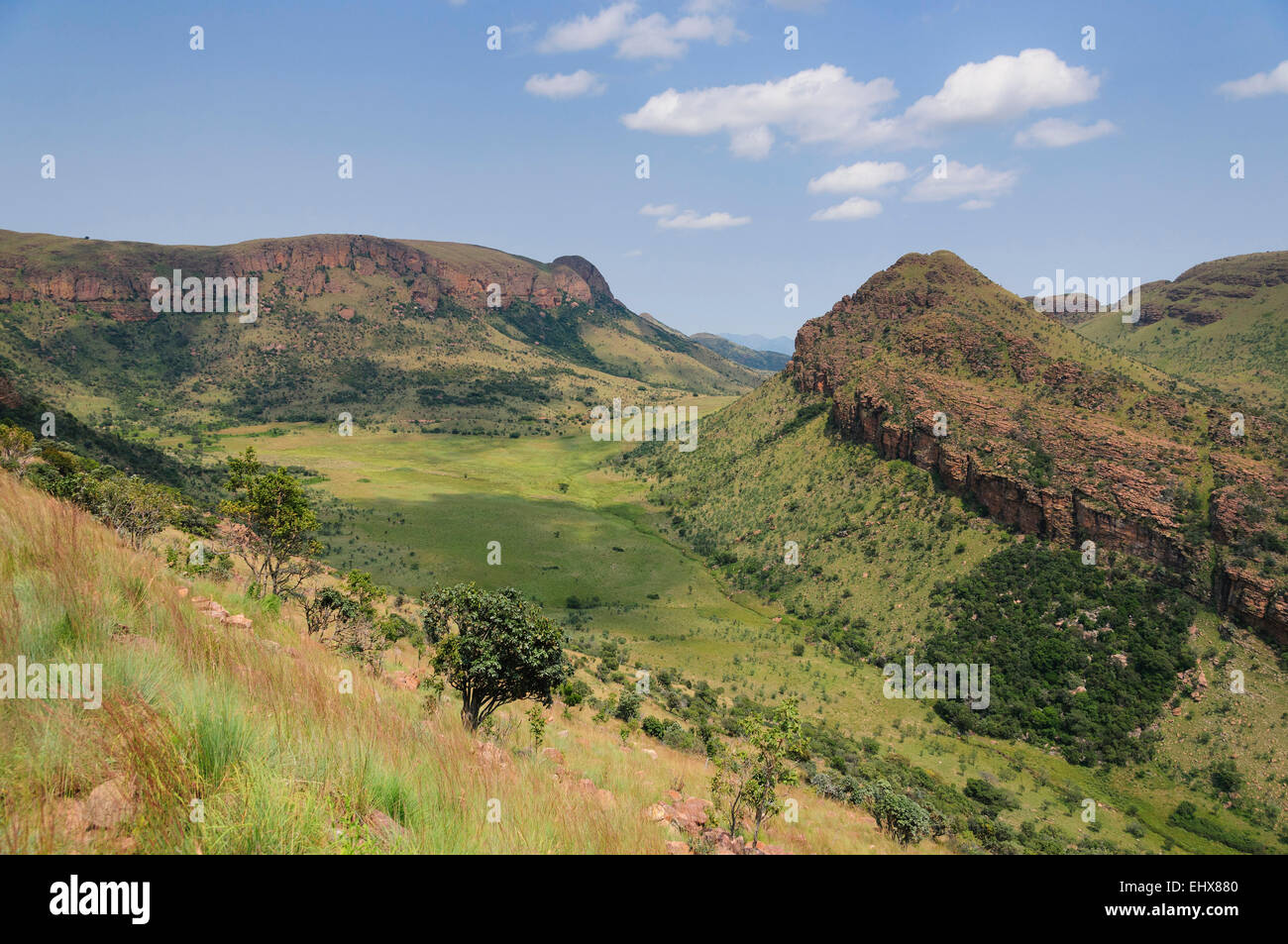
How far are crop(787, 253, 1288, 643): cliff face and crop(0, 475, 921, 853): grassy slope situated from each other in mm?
46022

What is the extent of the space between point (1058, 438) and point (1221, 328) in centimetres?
10192

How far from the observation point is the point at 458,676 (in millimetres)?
16062

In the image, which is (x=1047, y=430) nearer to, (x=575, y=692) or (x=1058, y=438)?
(x=1058, y=438)

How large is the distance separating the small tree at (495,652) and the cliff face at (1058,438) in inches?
1600

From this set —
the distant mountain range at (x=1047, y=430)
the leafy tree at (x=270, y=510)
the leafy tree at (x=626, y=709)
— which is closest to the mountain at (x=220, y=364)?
the distant mountain range at (x=1047, y=430)

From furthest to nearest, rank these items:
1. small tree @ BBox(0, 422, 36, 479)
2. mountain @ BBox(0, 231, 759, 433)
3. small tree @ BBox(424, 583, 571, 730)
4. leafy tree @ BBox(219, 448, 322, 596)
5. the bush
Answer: mountain @ BBox(0, 231, 759, 433)
the bush
leafy tree @ BBox(219, 448, 322, 596)
small tree @ BBox(0, 422, 36, 479)
small tree @ BBox(424, 583, 571, 730)

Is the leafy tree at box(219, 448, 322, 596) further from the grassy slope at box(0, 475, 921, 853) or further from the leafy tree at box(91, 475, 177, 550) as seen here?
the grassy slope at box(0, 475, 921, 853)

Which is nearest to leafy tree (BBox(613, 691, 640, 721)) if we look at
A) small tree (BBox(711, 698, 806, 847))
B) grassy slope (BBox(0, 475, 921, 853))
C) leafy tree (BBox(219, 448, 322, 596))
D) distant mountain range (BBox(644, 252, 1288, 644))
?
leafy tree (BBox(219, 448, 322, 596))

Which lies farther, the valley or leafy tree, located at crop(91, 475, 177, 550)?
the valley

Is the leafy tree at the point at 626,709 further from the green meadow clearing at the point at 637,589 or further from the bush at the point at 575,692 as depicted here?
the green meadow clearing at the point at 637,589

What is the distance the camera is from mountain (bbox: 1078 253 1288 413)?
294ft

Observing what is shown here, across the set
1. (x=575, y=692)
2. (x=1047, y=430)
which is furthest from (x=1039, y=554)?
(x=575, y=692)

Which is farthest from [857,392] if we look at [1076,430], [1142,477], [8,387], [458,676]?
[8,387]
